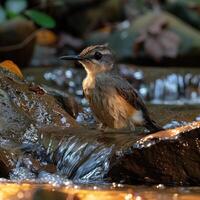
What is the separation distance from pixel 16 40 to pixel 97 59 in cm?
552

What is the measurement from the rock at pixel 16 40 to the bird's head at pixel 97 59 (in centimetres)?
539

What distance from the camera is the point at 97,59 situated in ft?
23.0

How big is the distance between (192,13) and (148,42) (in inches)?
113

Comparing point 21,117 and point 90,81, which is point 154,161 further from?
point 21,117

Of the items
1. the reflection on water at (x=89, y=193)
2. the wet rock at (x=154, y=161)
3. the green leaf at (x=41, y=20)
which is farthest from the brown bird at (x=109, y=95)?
the green leaf at (x=41, y=20)

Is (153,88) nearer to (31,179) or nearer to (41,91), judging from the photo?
(41,91)

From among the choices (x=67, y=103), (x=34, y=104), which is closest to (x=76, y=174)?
(x=34, y=104)

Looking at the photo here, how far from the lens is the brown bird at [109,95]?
22.4 ft

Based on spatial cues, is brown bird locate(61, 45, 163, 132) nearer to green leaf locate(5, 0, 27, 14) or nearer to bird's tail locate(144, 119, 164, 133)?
bird's tail locate(144, 119, 164, 133)

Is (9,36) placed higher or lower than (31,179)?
higher

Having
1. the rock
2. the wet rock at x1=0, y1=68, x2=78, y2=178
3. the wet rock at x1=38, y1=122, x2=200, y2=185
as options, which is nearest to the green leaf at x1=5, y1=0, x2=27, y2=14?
the rock

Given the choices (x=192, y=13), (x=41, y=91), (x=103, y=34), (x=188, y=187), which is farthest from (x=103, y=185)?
(x=192, y=13)

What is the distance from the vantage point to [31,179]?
6098mm

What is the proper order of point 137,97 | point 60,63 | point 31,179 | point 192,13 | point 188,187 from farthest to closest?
point 192,13 → point 60,63 → point 137,97 → point 31,179 → point 188,187
